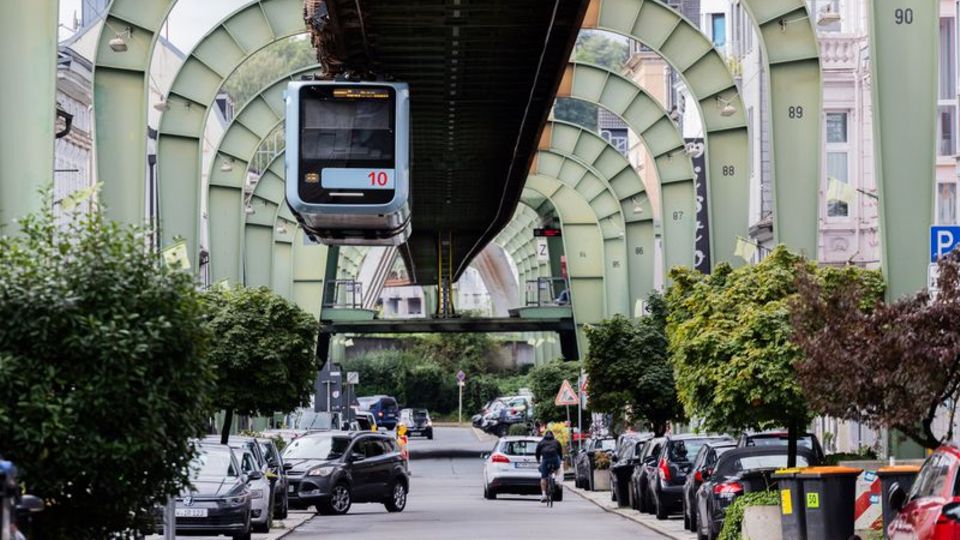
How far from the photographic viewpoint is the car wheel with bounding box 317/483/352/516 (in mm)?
38406

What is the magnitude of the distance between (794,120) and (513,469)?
1646 cm

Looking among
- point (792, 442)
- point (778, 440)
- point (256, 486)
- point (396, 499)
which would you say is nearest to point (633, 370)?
point (396, 499)

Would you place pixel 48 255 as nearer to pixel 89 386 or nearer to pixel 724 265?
pixel 89 386

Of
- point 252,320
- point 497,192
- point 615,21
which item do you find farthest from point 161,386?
point 497,192

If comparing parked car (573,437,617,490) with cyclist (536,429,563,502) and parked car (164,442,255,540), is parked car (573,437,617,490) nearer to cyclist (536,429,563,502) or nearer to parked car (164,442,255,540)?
cyclist (536,429,563,502)

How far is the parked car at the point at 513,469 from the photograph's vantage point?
4628 cm

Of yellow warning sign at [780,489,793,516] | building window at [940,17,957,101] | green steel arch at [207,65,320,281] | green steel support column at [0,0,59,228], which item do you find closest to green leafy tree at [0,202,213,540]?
green steel support column at [0,0,59,228]

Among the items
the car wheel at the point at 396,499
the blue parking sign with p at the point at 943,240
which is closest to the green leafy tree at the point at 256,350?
the car wheel at the point at 396,499

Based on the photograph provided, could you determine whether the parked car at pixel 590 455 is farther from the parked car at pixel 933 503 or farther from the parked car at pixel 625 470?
the parked car at pixel 933 503

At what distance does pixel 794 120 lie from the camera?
3225 cm

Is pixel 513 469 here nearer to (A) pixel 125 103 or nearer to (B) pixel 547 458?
(B) pixel 547 458

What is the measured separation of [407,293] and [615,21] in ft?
475

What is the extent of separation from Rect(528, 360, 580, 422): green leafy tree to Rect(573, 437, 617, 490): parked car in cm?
1570

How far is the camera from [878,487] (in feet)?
75.4
